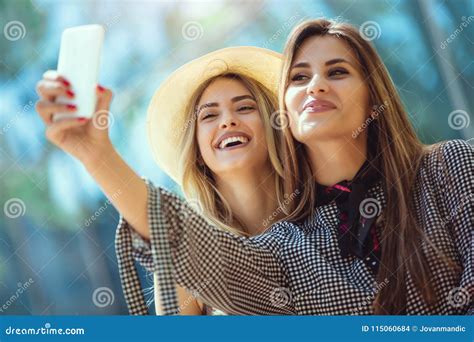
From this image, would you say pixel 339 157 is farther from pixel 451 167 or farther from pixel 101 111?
pixel 101 111

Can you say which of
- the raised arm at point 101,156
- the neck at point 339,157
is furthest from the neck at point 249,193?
the raised arm at point 101,156

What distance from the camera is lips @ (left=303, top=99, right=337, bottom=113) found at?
9.22ft

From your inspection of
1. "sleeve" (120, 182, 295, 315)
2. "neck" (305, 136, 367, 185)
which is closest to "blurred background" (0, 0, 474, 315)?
"neck" (305, 136, 367, 185)

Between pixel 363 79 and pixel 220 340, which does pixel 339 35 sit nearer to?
pixel 363 79

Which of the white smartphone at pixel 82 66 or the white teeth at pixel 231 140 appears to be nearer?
the white smartphone at pixel 82 66

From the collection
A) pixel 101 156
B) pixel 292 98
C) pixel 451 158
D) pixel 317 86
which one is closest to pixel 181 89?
pixel 292 98

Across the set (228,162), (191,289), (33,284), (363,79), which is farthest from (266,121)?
(33,284)

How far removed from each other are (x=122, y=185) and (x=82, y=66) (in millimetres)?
425

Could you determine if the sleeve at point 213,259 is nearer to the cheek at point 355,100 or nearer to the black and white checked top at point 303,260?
the black and white checked top at point 303,260

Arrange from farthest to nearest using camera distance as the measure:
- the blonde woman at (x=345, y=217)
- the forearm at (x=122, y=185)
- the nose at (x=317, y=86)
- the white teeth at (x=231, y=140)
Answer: the white teeth at (x=231, y=140) → the nose at (x=317, y=86) → the blonde woman at (x=345, y=217) → the forearm at (x=122, y=185)

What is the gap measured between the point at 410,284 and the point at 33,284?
1491mm

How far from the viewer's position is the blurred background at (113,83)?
118 inches

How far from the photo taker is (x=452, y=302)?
8.61 feet

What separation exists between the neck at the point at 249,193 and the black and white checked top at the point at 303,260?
0.49ft
